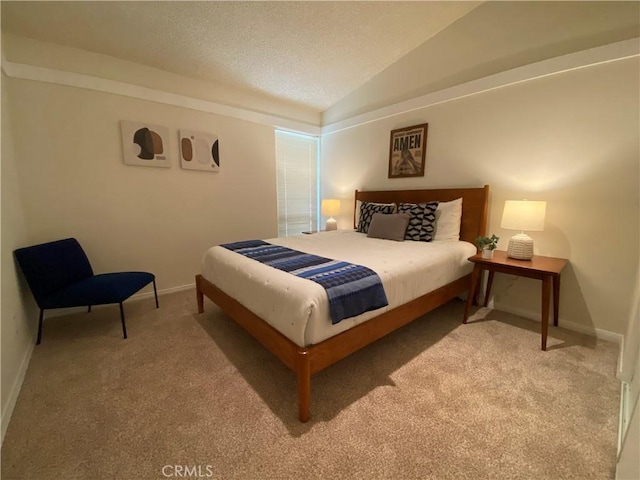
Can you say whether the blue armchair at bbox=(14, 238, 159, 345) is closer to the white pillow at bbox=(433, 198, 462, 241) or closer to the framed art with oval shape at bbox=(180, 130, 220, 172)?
the framed art with oval shape at bbox=(180, 130, 220, 172)

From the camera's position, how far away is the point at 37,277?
6.68ft

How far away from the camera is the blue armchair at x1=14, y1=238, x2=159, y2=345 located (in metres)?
2.02

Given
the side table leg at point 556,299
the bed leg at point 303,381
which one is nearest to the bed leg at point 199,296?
the bed leg at point 303,381

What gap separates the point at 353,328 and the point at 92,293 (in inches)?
81.9

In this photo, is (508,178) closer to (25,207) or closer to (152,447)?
(152,447)

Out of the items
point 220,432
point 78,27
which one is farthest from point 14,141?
point 220,432

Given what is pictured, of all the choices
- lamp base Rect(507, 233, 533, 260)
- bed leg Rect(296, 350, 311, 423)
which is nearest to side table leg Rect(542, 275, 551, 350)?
lamp base Rect(507, 233, 533, 260)

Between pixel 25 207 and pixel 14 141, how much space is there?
56 cm

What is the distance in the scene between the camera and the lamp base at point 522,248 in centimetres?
226

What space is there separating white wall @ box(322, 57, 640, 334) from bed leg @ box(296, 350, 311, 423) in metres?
2.37

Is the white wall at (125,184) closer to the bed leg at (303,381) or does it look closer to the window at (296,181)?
the window at (296,181)

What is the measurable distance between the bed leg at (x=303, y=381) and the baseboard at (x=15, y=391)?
142 cm

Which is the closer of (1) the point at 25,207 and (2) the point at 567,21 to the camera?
(2) the point at 567,21

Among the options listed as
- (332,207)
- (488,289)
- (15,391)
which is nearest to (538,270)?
(488,289)
